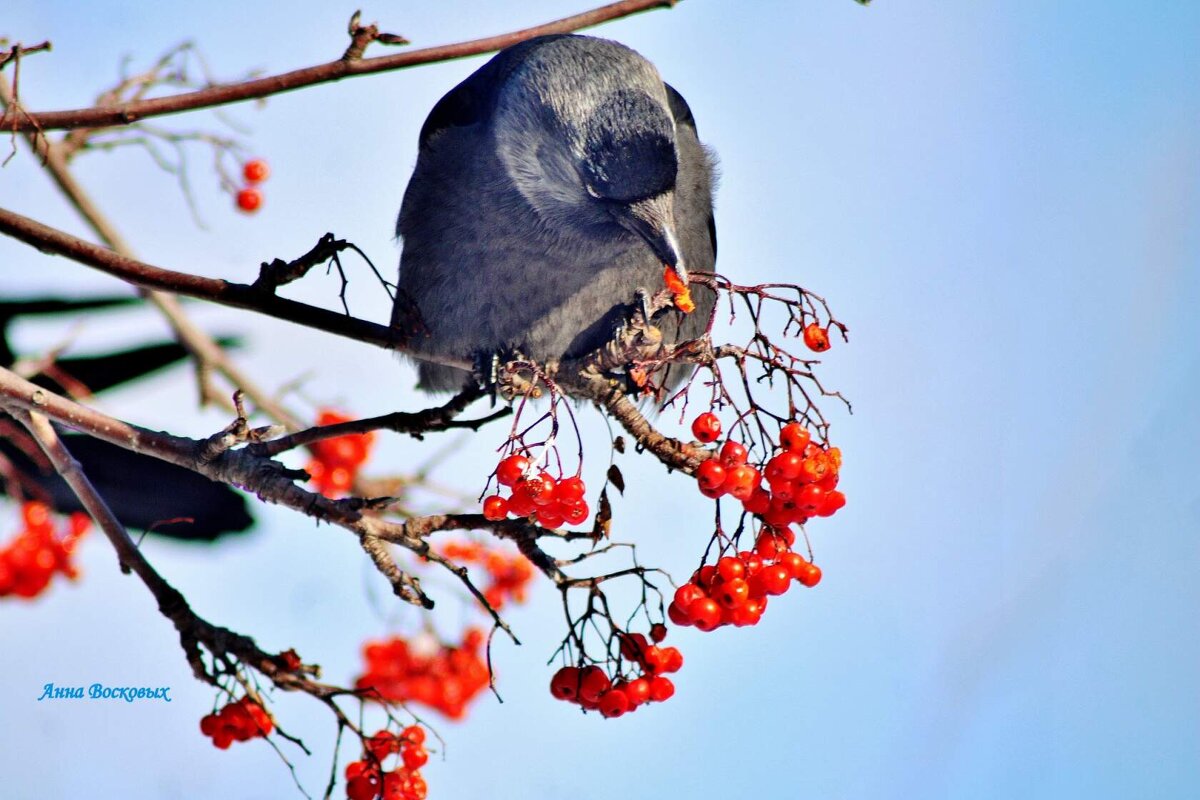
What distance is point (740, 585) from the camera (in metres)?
1.92

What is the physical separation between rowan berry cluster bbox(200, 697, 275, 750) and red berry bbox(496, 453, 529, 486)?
83 centimetres

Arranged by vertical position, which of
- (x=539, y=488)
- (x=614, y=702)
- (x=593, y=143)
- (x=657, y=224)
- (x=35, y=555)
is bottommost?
(x=614, y=702)

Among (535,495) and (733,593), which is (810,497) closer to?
(733,593)

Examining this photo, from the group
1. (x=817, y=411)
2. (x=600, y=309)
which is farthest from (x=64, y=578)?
(x=817, y=411)

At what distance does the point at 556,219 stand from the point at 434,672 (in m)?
1.41

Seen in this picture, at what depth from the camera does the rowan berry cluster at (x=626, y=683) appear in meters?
2.04

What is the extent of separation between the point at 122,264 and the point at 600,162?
47.5 inches

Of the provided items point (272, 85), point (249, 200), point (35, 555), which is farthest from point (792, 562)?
point (249, 200)

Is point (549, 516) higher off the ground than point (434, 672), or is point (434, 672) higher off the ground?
point (434, 672)

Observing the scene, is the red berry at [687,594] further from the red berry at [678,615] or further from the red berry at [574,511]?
the red berry at [574,511]

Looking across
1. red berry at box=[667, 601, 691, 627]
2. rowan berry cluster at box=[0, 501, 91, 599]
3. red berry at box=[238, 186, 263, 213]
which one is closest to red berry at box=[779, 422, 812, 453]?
red berry at box=[667, 601, 691, 627]

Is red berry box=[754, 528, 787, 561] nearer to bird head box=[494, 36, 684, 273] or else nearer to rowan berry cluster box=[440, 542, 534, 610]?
bird head box=[494, 36, 684, 273]

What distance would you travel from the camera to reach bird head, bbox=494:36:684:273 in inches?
109

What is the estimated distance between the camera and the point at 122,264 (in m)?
2.13
